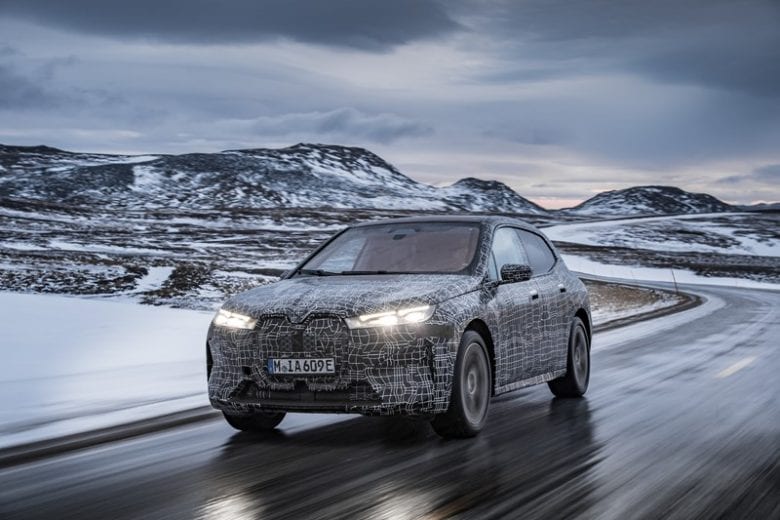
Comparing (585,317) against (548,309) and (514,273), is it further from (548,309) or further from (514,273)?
(514,273)

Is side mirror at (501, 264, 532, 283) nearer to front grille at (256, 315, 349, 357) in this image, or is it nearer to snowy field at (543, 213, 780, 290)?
front grille at (256, 315, 349, 357)

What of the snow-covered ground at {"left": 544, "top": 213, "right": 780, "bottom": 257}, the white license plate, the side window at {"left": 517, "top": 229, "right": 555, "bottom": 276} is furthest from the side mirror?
the snow-covered ground at {"left": 544, "top": 213, "right": 780, "bottom": 257}

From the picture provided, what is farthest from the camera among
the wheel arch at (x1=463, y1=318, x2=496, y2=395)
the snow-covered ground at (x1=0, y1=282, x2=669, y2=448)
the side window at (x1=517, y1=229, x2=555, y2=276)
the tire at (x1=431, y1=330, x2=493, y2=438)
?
the side window at (x1=517, y1=229, x2=555, y2=276)

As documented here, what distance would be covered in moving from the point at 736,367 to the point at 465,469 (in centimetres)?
654

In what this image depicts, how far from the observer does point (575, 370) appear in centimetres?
926

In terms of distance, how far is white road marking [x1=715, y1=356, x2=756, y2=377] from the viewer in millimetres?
10844

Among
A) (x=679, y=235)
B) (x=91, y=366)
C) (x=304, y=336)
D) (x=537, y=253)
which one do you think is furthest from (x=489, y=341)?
(x=679, y=235)

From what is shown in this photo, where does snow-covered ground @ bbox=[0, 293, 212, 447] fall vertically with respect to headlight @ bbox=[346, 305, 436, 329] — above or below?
Result: below

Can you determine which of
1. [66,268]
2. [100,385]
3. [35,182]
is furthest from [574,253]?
[35,182]

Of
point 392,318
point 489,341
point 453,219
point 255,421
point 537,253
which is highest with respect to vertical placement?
point 453,219

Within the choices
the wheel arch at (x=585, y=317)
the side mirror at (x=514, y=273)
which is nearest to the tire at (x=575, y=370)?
the wheel arch at (x=585, y=317)

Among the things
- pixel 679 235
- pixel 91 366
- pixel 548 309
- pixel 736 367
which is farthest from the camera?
pixel 679 235

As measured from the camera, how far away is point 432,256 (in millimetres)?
7871

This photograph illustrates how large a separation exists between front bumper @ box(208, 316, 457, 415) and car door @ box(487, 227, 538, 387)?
94 cm
